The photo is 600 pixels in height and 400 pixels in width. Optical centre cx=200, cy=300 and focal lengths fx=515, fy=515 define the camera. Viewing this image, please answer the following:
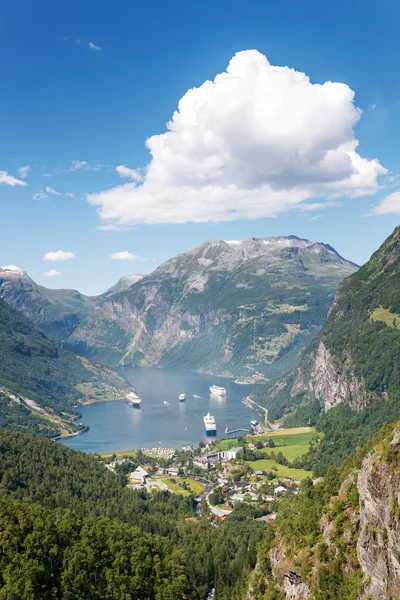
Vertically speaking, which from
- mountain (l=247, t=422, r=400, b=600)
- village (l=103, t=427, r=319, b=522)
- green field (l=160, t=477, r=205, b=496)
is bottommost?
green field (l=160, t=477, r=205, b=496)

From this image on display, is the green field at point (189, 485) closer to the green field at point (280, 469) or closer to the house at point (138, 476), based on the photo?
the house at point (138, 476)

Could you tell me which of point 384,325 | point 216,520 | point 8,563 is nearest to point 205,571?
point 216,520

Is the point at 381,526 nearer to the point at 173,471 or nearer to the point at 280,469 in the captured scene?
the point at 280,469

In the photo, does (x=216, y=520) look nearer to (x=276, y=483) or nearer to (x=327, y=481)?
→ (x=276, y=483)

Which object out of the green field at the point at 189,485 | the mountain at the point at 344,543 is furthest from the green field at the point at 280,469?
the mountain at the point at 344,543

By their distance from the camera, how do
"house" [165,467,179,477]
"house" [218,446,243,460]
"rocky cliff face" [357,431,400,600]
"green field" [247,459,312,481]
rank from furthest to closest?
"house" [218,446,243,460]
"house" [165,467,179,477]
"green field" [247,459,312,481]
"rocky cliff face" [357,431,400,600]

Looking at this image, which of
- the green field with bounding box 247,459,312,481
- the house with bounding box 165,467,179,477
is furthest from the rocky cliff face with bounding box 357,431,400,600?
the house with bounding box 165,467,179,477

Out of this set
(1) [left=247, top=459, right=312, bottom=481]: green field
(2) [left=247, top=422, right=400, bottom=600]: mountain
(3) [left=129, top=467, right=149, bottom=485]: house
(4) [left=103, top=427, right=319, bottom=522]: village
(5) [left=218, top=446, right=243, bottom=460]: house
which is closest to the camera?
(2) [left=247, top=422, right=400, bottom=600]: mountain

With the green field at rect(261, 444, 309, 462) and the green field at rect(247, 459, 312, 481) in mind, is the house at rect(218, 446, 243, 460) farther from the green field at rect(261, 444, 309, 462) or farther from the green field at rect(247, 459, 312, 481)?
the green field at rect(261, 444, 309, 462)
